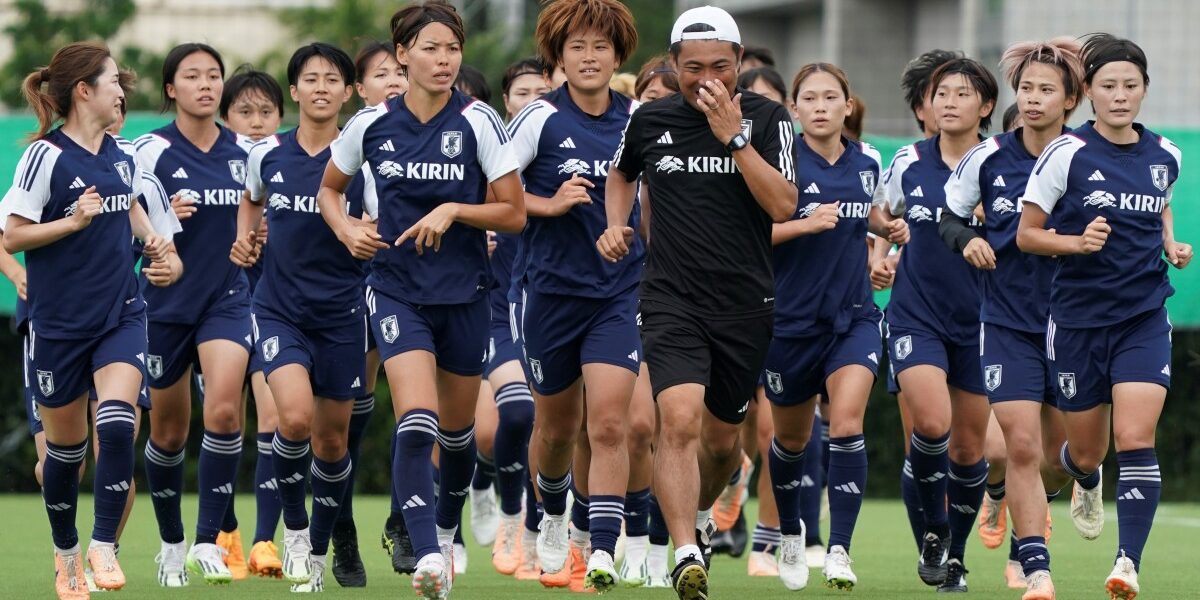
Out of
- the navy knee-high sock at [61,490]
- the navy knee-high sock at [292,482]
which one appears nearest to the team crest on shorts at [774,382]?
the navy knee-high sock at [292,482]

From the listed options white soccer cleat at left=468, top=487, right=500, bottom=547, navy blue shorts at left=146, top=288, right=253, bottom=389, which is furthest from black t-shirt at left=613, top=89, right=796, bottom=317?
white soccer cleat at left=468, top=487, right=500, bottom=547

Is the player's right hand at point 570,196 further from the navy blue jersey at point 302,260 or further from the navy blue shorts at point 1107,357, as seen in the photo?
the navy blue shorts at point 1107,357

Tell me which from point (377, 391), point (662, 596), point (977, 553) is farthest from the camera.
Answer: point (377, 391)

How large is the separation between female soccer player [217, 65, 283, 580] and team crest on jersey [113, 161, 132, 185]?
3.30 ft

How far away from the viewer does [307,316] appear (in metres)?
9.02

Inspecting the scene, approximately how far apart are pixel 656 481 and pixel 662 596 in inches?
37.9

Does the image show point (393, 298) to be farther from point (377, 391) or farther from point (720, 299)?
point (377, 391)

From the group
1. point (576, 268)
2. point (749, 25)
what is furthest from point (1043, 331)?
point (749, 25)

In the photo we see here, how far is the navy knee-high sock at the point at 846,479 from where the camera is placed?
9117 mm

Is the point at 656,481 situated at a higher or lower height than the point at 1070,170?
lower

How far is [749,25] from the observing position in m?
38.8

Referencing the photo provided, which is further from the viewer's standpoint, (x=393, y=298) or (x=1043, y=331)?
(x=1043, y=331)

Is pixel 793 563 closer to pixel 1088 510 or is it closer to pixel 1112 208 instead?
pixel 1088 510

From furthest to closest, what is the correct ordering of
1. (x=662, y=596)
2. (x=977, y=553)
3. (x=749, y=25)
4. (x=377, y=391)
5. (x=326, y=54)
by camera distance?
(x=749, y=25)
(x=377, y=391)
(x=977, y=553)
(x=326, y=54)
(x=662, y=596)
